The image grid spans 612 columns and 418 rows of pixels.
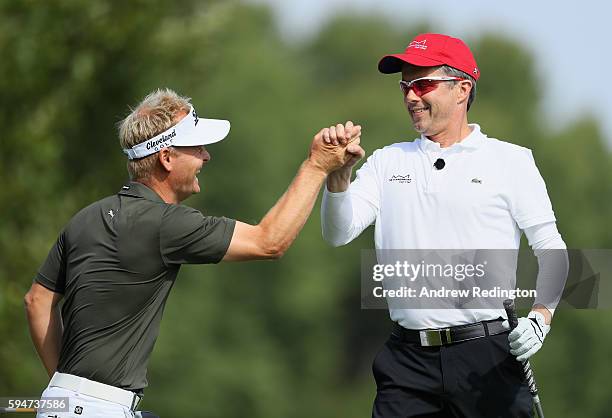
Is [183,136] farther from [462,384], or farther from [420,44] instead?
[462,384]

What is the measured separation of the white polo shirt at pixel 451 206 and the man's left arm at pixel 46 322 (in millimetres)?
1632

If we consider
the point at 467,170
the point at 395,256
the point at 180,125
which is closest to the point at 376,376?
the point at 395,256

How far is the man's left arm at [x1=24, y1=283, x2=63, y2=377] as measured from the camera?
712 cm

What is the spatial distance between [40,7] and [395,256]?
1121cm

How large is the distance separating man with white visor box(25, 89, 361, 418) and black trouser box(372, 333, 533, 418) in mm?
1142

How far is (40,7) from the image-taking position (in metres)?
17.3

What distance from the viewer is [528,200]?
7281 millimetres

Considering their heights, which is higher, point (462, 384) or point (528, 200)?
point (528, 200)

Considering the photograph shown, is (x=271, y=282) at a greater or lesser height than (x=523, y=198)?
greater

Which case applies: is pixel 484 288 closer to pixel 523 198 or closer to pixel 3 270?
pixel 523 198

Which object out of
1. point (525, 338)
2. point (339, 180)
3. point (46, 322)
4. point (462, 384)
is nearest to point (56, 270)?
point (46, 322)


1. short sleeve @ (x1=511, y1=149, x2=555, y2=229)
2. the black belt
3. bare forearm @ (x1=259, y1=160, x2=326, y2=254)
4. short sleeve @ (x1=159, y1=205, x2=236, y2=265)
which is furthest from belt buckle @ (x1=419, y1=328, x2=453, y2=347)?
short sleeve @ (x1=159, y1=205, x2=236, y2=265)

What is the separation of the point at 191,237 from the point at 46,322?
3.75ft

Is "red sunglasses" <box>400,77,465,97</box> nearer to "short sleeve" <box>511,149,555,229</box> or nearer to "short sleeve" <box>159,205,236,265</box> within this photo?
"short sleeve" <box>511,149,555,229</box>
